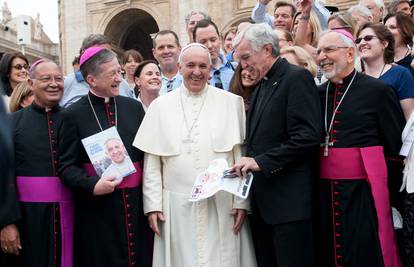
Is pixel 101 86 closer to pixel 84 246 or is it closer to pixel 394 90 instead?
pixel 84 246

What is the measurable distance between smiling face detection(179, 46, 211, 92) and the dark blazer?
1.85 ft

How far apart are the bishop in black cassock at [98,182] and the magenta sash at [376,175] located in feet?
5.33

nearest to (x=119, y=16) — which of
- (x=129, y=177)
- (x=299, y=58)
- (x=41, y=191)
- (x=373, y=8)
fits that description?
(x=373, y=8)

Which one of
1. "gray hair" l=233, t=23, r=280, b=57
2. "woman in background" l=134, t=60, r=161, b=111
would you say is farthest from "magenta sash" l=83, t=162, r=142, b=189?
"woman in background" l=134, t=60, r=161, b=111

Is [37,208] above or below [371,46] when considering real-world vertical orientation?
below

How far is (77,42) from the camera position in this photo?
70.8 ft

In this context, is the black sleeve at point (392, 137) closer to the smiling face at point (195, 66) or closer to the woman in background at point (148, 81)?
the smiling face at point (195, 66)

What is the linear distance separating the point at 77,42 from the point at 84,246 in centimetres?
1871

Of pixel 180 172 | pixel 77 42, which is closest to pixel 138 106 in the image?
pixel 180 172

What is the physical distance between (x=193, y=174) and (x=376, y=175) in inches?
54.4

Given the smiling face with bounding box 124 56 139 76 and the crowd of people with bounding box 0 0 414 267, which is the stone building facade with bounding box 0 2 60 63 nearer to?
the smiling face with bounding box 124 56 139 76

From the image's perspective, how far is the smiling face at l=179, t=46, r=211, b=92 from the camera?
399cm

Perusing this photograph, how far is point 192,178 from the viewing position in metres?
4.02

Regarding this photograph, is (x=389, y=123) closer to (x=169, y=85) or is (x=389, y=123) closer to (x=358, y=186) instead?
(x=358, y=186)
